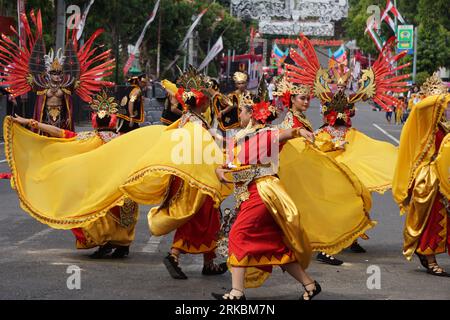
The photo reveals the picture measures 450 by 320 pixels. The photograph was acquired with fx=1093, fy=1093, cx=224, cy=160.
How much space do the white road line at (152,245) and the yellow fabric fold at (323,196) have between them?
6.73ft

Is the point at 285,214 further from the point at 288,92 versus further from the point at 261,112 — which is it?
the point at 288,92

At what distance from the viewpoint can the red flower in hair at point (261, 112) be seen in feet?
26.3

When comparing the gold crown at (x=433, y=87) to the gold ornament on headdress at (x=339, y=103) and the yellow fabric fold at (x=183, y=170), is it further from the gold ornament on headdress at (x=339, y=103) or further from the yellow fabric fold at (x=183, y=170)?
the yellow fabric fold at (x=183, y=170)

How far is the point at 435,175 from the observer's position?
972 centimetres

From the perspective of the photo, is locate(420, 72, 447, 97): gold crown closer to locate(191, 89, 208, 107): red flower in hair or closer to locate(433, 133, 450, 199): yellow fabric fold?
locate(433, 133, 450, 199): yellow fabric fold

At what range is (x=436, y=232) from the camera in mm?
9750

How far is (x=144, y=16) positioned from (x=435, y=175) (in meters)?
40.6

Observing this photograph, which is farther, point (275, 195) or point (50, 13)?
point (50, 13)

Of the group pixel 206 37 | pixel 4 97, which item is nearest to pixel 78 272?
pixel 4 97

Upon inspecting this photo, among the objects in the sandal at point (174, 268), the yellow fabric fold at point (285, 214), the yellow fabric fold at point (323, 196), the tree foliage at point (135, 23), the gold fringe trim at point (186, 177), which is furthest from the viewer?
the tree foliage at point (135, 23)

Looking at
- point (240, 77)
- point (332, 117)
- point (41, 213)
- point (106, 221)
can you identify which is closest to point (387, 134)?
point (240, 77)

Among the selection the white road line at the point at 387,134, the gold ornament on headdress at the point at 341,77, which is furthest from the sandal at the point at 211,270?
the white road line at the point at 387,134

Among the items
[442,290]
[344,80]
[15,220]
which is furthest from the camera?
[15,220]

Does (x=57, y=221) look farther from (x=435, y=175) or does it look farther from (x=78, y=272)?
(x=435, y=175)
